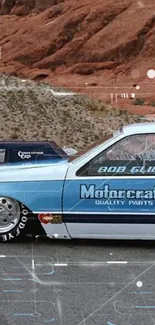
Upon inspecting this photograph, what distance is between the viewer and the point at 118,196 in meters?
6.16

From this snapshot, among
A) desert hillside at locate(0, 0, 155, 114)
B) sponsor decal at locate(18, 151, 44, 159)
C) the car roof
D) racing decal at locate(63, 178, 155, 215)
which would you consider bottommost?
desert hillside at locate(0, 0, 155, 114)

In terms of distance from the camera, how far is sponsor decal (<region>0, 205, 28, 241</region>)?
6.31m

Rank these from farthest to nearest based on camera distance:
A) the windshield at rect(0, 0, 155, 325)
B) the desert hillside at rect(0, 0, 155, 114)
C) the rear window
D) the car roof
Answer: the desert hillside at rect(0, 0, 155, 114)
the rear window
the car roof
the windshield at rect(0, 0, 155, 325)

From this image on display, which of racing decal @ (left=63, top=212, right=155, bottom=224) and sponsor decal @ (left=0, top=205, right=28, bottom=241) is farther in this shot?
sponsor decal @ (left=0, top=205, right=28, bottom=241)

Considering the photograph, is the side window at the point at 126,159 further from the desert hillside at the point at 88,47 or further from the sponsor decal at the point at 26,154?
the desert hillside at the point at 88,47

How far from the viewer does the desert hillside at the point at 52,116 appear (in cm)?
2439

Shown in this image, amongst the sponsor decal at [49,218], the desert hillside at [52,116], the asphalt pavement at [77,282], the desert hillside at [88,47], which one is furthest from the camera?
the desert hillside at [88,47]

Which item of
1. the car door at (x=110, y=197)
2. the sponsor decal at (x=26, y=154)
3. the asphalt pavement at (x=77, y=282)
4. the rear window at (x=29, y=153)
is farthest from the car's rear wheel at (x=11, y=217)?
the sponsor decal at (x=26, y=154)

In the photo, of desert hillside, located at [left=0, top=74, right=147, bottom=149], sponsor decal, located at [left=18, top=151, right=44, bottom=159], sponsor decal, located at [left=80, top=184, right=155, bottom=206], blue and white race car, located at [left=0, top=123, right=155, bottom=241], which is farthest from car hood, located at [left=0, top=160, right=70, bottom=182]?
desert hillside, located at [left=0, top=74, right=147, bottom=149]

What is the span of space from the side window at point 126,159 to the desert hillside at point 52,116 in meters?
16.0

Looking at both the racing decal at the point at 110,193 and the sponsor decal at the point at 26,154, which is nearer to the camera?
the racing decal at the point at 110,193

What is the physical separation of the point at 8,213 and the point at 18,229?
0.62 ft

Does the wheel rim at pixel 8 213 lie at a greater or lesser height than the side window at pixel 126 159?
lesser

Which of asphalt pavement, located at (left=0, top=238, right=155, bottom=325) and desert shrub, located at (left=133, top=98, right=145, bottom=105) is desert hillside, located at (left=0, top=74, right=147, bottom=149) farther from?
asphalt pavement, located at (left=0, top=238, right=155, bottom=325)
